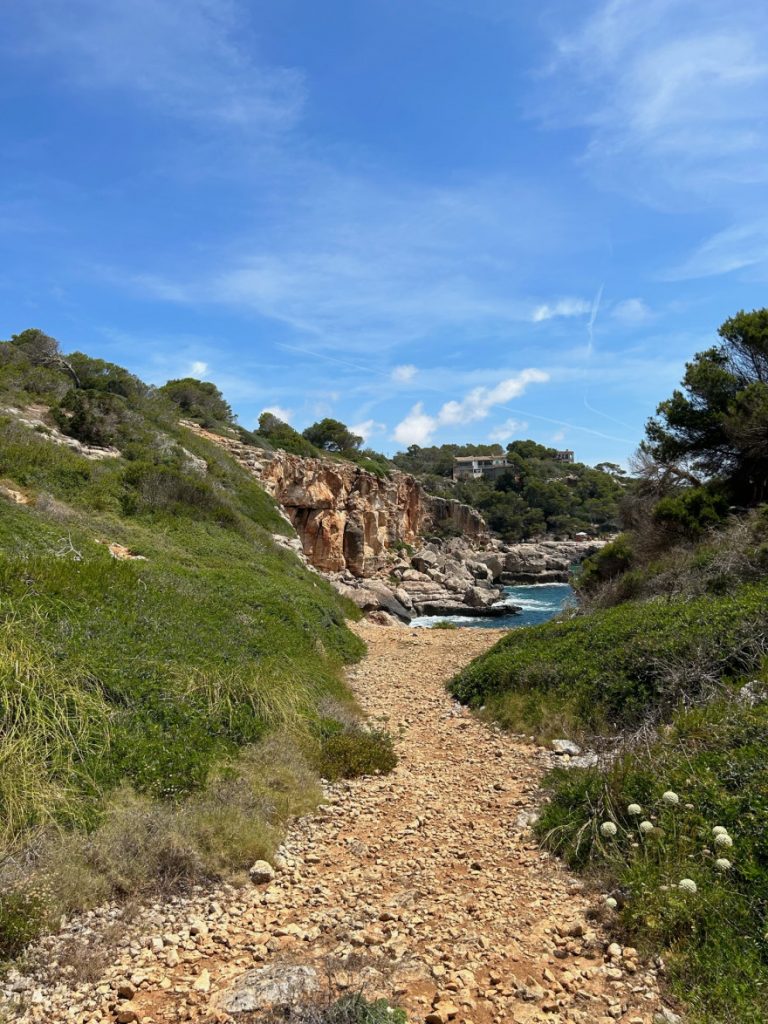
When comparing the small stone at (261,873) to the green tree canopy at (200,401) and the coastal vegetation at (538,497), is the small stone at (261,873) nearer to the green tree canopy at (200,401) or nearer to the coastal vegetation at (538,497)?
the green tree canopy at (200,401)

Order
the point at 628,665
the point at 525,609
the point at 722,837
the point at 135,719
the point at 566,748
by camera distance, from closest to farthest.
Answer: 1. the point at 722,837
2. the point at 135,719
3. the point at 566,748
4. the point at 628,665
5. the point at 525,609

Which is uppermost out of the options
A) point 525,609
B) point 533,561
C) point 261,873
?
point 533,561

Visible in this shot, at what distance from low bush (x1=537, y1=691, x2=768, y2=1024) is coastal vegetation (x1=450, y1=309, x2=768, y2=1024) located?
1cm

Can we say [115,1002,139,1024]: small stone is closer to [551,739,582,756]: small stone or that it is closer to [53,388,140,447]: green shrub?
[551,739,582,756]: small stone

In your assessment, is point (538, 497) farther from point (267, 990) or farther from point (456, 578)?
point (267, 990)

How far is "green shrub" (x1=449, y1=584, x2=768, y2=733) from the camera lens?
283 inches

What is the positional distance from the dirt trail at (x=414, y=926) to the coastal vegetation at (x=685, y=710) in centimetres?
34

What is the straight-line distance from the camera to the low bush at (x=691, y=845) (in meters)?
3.15

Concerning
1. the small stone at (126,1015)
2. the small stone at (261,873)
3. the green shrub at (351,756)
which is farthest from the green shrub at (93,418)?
the small stone at (126,1015)

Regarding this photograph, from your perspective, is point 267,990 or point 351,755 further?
point 351,755

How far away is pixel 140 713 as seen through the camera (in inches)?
229

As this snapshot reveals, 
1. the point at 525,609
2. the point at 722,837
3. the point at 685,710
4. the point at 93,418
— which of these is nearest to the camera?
the point at 722,837

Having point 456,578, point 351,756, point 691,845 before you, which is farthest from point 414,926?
point 456,578

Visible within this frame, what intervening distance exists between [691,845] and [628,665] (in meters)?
4.29
